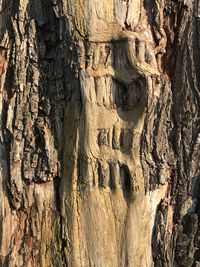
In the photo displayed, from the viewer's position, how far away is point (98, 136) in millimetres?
2637

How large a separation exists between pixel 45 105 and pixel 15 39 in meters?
0.36

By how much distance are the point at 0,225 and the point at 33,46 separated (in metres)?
0.90

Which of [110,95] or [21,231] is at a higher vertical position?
[110,95]

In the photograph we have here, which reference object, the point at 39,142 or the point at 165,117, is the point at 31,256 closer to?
the point at 39,142

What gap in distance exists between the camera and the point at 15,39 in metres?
2.72

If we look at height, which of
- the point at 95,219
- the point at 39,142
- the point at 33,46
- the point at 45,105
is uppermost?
the point at 33,46

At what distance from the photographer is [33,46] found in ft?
8.96

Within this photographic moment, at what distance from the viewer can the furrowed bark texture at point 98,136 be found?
2633 millimetres

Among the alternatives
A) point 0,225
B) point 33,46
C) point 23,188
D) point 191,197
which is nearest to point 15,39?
point 33,46

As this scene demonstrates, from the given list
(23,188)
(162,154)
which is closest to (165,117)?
(162,154)

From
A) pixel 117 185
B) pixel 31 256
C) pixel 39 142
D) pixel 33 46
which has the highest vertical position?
pixel 33 46

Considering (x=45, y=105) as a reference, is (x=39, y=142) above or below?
below

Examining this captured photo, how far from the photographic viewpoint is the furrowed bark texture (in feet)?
8.64

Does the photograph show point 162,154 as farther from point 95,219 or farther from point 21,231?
point 21,231
